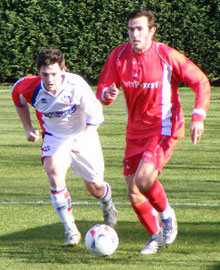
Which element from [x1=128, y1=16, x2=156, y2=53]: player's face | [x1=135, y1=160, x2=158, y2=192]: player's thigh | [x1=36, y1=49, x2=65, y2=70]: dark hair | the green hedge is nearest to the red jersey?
[x1=128, y1=16, x2=156, y2=53]: player's face

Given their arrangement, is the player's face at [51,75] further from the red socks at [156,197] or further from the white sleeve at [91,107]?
the red socks at [156,197]

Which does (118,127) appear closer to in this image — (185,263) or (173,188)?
(173,188)

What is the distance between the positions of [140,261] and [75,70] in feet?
77.6

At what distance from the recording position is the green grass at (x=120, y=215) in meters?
6.64

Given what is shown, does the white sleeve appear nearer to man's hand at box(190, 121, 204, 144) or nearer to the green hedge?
man's hand at box(190, 121, 204, 144)

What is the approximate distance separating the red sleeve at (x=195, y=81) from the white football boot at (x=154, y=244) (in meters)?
1.05

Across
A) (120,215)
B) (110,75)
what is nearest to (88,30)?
(120,215)

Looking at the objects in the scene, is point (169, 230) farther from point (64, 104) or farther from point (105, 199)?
point (64, 104)

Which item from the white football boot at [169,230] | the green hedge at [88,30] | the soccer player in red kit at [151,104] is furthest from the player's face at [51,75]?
the green hedge at [88,30]

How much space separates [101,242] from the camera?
6.54 meters

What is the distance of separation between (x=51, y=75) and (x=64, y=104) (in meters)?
0.39

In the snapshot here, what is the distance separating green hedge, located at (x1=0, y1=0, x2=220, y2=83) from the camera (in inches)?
1172

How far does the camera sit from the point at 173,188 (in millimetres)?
10266

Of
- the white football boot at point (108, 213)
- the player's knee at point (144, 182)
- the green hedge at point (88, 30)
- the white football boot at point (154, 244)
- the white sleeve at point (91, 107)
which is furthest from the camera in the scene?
the green hedge at point (88, 30)
